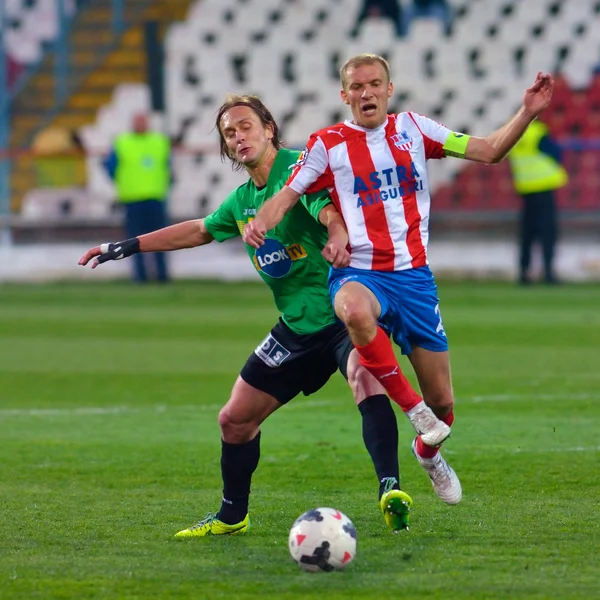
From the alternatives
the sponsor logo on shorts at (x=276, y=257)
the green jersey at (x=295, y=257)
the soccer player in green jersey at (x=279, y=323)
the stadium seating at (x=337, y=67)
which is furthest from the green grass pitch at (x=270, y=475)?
the stadium seating at (x=337, y=67)

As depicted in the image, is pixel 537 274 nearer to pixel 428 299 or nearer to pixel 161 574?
pixel 428 299

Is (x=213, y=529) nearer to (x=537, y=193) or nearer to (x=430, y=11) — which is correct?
(x=537, y=193)

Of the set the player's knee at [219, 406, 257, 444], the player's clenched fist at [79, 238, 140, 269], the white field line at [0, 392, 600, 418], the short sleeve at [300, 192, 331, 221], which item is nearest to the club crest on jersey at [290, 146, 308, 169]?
the short sleeve at [300, 192, 331, 221]

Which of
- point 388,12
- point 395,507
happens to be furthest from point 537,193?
point 395,507

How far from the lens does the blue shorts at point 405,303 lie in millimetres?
4512

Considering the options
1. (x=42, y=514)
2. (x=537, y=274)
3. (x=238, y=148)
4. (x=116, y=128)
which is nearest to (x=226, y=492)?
(x=42, y=514)

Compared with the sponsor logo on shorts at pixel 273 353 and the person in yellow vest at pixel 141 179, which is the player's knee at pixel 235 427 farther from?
the person in yellow vest at pixel 141 179

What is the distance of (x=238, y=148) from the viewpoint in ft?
14.8

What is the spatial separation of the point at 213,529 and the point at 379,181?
4.57ft

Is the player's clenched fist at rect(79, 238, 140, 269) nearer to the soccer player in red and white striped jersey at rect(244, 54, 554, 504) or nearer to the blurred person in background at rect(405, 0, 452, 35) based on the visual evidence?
the soccer player in red and white striped jersey at rect(244, 54, 554, 504)

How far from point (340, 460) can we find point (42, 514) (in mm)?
1632

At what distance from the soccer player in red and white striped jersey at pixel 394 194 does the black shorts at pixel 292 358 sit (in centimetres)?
16

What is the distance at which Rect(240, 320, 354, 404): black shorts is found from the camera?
4.46 metres

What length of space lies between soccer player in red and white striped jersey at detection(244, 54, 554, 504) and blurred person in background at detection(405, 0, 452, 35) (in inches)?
593
